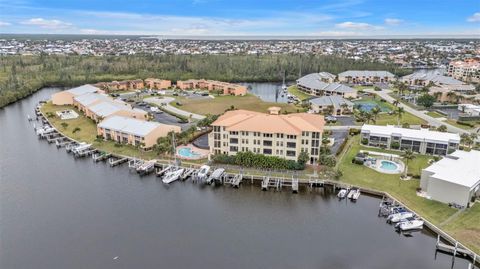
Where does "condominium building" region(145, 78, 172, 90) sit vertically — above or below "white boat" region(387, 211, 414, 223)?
above

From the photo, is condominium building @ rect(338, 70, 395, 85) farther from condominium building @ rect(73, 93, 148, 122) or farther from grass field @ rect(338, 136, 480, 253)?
condominium building @ rect(73, 93, 148, 122)

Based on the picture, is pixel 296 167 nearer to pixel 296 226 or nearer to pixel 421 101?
pixel 296 226

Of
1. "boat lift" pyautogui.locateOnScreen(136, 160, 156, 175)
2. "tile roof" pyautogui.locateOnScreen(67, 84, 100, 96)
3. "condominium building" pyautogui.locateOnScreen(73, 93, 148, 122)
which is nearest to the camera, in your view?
"boat lift" pyautogui.locateOnScreen(136, 160, 156, 175)

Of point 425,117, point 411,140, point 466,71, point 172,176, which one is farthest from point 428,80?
point 172,176

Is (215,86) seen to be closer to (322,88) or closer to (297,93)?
(297,93)

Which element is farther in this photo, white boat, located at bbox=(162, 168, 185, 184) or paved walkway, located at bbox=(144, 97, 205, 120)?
paved walkway, located at bbox=(144, 97, 205, 120)

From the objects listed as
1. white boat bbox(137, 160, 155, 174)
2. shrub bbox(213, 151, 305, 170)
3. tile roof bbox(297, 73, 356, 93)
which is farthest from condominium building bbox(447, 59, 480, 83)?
white boat bbox(137, 160, 155, 174)
